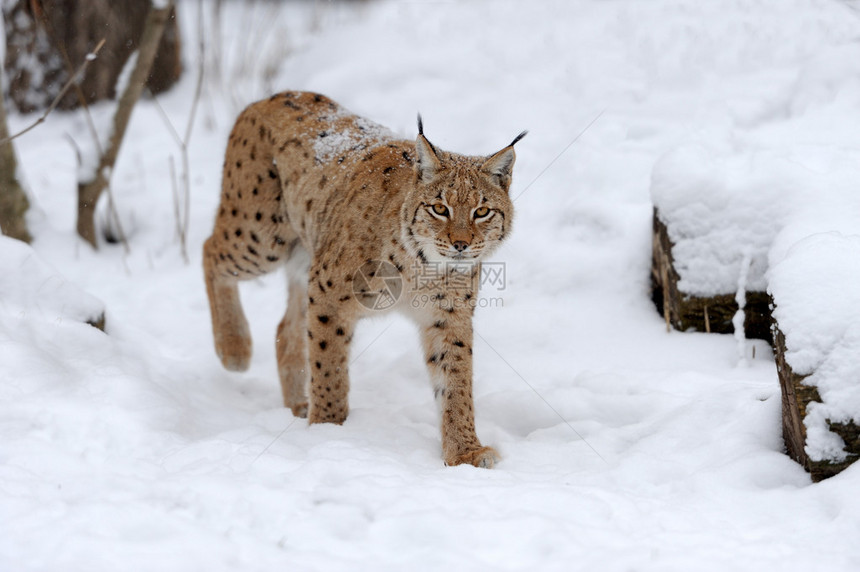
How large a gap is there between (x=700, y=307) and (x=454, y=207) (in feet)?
6.03

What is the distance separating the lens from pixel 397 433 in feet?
13.4

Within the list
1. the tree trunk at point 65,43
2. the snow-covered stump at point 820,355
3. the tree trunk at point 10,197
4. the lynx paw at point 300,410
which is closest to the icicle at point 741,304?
the snow-covered stump at point 820,355

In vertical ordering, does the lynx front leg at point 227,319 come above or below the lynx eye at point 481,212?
below

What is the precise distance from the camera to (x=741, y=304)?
457 centimetres

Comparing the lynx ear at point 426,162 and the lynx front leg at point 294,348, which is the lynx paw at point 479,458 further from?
the lynx front leg at point 294,348

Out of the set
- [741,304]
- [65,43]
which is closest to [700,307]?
[741,304]

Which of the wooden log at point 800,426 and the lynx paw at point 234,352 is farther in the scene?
the lynx paw at point 234,352

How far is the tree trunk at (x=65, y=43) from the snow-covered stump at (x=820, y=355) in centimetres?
693

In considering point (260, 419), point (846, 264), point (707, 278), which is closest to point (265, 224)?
point (260, 419)

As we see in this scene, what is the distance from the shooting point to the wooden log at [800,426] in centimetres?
296

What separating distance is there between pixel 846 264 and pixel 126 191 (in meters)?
6.56

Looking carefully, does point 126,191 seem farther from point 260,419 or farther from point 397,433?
point 397,433

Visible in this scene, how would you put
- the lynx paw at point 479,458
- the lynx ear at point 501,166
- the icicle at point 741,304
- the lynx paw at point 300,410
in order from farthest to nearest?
1. the lynx paw at point 300,410
2. the icicle at point 741,304
3. the lynx ear at point 501,166
4. the lynx paw at point 479,458

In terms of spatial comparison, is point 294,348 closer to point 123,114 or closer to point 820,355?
point 123,114
